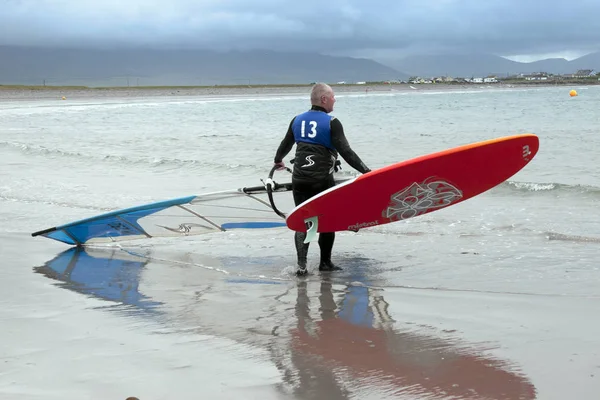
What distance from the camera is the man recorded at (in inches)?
236

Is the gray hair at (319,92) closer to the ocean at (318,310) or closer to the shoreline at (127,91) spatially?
the ocean at (318,310)

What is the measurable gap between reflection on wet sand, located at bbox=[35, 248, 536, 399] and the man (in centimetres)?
78

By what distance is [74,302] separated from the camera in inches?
213

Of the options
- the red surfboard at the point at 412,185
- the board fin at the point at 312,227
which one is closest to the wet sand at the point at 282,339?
the board fin at the point at 312,227

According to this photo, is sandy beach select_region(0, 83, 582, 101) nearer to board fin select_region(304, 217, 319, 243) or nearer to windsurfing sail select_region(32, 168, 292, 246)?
windsurfing sail select_region(32, 168, 292, 246)

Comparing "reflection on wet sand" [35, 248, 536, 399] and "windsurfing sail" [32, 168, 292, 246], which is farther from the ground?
"windsurfing sail" [32, 168, 292, 246]

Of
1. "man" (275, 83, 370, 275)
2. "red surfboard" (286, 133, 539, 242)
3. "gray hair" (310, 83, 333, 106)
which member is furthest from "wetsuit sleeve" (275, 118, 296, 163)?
"red surfboard" (286, 133, 539, 242)

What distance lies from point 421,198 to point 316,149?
3.62 feet

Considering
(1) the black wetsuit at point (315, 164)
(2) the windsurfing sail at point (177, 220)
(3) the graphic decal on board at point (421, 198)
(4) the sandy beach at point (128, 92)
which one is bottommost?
(2) the windsurfing sail at point (177, 220)

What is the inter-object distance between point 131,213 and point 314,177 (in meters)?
2.35

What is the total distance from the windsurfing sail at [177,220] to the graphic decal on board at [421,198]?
1395mm

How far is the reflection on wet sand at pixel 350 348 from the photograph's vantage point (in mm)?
3590

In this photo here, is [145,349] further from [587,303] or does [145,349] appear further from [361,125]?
[361,125]

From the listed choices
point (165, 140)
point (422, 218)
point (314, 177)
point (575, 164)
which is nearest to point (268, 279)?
point (314, 177)
